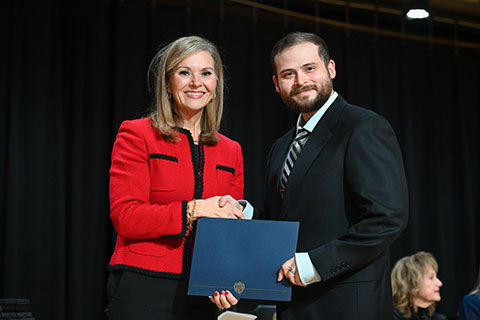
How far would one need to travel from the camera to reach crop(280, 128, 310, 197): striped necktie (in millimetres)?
2391

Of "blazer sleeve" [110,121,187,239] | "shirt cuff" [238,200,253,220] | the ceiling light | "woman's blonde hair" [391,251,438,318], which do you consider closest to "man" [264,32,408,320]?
"shirt cuff" [238,200,253,220]

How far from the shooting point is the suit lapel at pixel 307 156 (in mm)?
2244

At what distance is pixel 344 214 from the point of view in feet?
7.20

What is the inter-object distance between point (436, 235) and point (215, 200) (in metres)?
5.16

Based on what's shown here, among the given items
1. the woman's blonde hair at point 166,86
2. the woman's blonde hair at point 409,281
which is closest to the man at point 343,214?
the woman's blonde hair at point 166,86

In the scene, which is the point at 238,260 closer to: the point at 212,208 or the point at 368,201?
the point at 212,208

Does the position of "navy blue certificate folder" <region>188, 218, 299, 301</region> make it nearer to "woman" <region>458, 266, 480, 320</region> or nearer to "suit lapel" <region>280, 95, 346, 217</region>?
"suit lapel" <region>280, 95, 346, 217</region>

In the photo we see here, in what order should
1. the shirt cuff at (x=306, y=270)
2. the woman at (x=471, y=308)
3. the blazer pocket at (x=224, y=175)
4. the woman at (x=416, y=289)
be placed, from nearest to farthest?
the shirt cuff at (x=306, y=270) → the blazer pocket at (x=224, y=175) → the woman at (x=471, y=308) → the woman at (x=416, y=289)

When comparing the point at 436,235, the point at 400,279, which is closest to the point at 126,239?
the point at 400,279

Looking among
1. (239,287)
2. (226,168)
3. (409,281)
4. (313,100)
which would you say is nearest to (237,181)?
(226,168)

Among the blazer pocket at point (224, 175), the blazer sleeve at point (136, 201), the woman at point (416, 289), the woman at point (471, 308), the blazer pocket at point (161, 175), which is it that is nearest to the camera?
the blazer sleeve at point (136, 201)

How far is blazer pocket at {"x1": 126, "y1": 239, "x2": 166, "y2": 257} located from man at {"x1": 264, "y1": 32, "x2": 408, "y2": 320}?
1.53ft

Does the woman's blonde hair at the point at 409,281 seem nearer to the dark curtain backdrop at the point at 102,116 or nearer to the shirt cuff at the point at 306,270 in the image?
the dark curtain backdrop at the point at 102,116

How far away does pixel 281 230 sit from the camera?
2.04 metres
